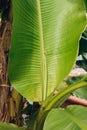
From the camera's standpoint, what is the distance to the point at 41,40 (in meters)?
0.89

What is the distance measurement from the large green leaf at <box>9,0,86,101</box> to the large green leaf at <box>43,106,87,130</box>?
13cm

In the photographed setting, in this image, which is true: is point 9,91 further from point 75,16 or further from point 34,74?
point 75,16

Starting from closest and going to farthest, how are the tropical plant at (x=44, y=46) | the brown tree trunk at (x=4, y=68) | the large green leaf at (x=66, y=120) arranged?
the large green leaf at (x=66, y=120) → the tropical plant at (x=44, y=46) → the brown tree trunk at (x=4, y=68)

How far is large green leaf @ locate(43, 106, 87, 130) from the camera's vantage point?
2.49 feet

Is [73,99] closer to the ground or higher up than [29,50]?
closer to the ground

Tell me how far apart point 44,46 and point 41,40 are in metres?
0.02

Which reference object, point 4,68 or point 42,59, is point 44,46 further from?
point 4,68

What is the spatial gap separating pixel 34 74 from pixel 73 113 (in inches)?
6.8

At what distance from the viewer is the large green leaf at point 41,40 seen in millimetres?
864

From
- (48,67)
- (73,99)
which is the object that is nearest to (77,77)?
(73,99)

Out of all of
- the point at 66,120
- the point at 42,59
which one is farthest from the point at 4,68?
the point at 66,120

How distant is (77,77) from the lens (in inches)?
48.1

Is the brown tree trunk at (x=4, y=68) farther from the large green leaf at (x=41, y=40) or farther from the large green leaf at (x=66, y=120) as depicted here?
the large green leaf at (x=66, y=120)

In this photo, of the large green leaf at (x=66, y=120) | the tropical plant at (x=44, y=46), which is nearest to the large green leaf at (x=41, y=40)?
the tropical plant at (x=44, y=46)
